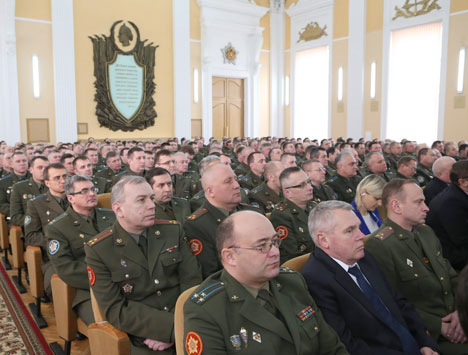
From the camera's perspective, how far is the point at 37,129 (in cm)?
1128

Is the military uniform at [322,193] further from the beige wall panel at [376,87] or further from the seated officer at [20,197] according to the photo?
the beige wall panel at [376,87]

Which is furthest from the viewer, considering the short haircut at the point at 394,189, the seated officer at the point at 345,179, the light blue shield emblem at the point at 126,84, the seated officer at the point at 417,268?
the light blue shield emblem at the point at 126,84

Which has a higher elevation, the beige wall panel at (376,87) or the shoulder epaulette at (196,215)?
the beige wall panel at (376,87)

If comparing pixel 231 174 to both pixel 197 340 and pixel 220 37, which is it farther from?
pixel 220 37

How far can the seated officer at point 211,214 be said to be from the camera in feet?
8.40

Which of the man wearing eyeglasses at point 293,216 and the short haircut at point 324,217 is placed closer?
the short haircut at point 324,217

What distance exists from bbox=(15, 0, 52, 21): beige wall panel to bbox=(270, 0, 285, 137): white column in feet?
26.6

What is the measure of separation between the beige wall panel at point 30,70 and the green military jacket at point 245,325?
11.1 meters

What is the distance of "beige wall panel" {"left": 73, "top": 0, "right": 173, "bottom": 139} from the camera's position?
470 inches

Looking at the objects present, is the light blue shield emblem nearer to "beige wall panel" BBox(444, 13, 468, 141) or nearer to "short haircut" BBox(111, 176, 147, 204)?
"beige wall panel" BBox(444, 13, 468, 141)

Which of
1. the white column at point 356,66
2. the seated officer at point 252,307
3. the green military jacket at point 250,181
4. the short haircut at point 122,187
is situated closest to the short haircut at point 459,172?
the seated officer at point 252,307

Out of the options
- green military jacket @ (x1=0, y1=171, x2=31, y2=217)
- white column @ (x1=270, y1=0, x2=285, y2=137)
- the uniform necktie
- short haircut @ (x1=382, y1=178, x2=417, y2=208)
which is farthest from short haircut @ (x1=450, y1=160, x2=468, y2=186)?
white column @ (x1=270, y1=0, x2=285, y2=137)

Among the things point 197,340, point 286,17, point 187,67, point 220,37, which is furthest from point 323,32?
point 197,340

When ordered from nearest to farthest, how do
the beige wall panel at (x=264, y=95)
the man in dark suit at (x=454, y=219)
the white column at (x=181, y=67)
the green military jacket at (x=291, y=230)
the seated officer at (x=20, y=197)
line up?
the green military jacket at (x=291, y=230), the man in dark suit at (x=454, y=219), the seated officer at (x=20, y=197), the white column at (x=181, y=67), the beige wall panel at (x=264, y=95)
